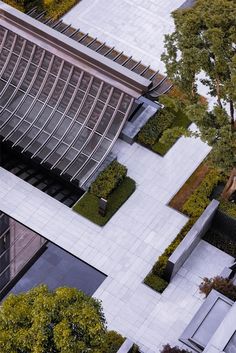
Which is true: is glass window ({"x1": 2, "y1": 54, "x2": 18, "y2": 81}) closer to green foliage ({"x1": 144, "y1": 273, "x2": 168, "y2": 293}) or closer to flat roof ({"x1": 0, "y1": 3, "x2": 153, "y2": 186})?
flat roof ({"x1": 0, "y1": 3, "x2": 153, "y2": 186})

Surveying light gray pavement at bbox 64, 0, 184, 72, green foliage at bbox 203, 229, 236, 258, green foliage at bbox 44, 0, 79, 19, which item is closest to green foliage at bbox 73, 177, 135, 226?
green foliage at bbox 203, 229, 236, 258

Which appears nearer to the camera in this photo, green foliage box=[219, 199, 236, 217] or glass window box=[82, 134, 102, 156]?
green foliage box=[219, 199, 236, 217]

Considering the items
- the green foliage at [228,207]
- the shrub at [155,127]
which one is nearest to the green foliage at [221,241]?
the green foliage at [228,207]

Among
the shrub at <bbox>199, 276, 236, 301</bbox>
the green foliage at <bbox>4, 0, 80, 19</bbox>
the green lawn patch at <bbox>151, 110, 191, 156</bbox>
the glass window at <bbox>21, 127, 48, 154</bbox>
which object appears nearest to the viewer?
the shrub at <bbox>199, 276, 236, 301</bbox>

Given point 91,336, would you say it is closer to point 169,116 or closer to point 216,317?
point 216,317

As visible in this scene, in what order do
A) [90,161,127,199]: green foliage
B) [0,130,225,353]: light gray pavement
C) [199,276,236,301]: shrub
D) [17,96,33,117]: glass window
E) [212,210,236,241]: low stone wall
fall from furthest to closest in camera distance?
1. [17,96,33,117]: glass window
2. [90,161,127,199]: green foliage
3. [212,210,236,241]: low stone wall
4. [0,130,225,353]: light gray pavement
5. [199,276,236,301]: shrub

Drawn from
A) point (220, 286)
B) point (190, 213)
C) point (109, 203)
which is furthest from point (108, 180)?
point (220, 286)
